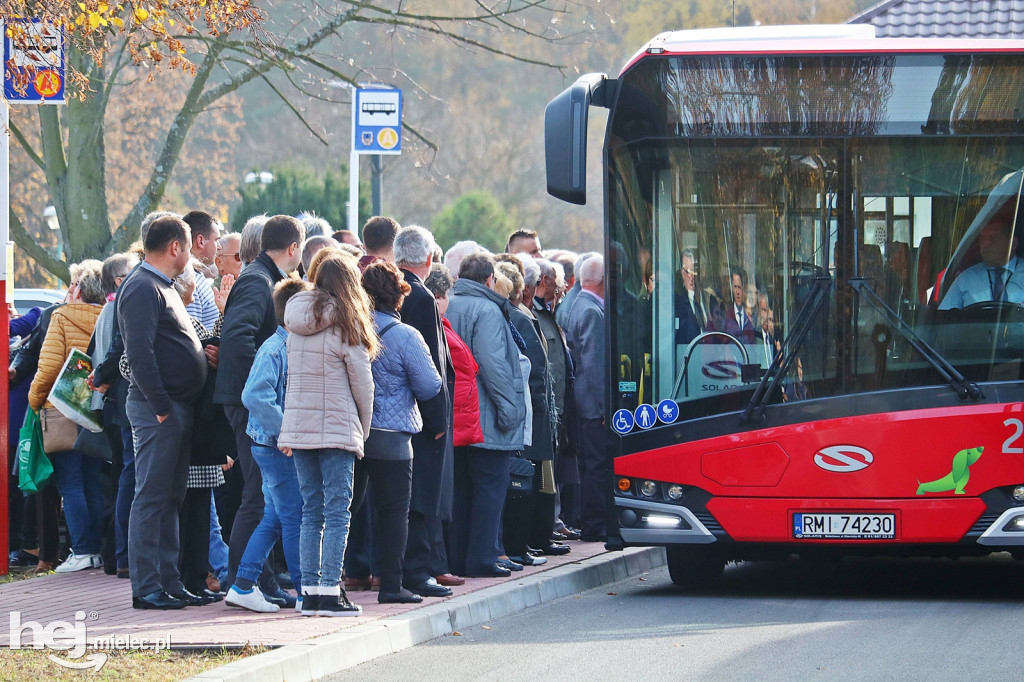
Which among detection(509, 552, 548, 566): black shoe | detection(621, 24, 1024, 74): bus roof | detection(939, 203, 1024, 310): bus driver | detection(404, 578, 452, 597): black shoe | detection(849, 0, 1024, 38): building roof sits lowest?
detection(509, 552, 548, 566): black shoe

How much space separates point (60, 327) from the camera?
955 centimetres

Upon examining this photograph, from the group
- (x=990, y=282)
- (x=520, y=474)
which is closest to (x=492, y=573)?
(x=520, y=474)

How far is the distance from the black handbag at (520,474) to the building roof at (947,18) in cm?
1514

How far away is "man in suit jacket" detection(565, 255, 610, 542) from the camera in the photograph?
11297 mm

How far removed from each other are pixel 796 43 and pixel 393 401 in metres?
3.25

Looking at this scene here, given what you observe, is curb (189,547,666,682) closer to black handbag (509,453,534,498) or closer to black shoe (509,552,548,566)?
black shoe (509,552,548,566)

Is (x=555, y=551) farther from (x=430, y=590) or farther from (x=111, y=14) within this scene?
(x=111, y=14)

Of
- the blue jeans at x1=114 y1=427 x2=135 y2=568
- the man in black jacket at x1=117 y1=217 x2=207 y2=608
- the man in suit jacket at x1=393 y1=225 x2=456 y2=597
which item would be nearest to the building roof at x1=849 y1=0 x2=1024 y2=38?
the man in suit jacket at x1=393 y1=225 x2=456 y2=597

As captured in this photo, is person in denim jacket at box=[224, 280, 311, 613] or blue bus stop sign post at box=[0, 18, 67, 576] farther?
blue bus stop sign post at box=[0, 18, 67, 576]

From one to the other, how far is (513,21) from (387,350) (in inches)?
312

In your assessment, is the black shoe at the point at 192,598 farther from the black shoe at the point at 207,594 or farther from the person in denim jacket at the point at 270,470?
the person in denim jacket at the point at 270,470

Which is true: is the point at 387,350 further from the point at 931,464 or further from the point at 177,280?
the point at 931,464

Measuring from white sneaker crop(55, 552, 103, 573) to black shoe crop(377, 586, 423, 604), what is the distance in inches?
99.0

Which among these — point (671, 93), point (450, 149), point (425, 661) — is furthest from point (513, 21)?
point (450, 149)
